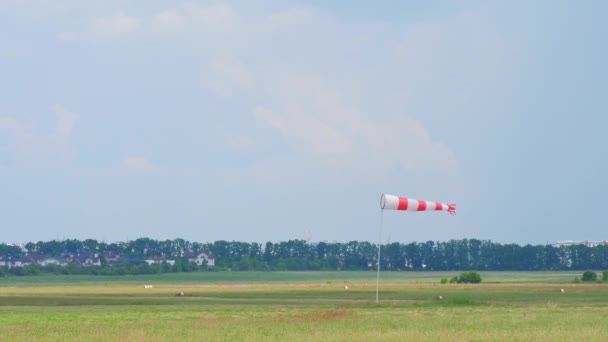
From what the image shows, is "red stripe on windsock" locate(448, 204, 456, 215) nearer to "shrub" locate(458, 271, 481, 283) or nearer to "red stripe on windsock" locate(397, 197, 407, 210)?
"red stripe on windsock" locate(397, 197, 407, 210)

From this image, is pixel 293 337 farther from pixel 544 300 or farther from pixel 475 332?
pixel 544 300

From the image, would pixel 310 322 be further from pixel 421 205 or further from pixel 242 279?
pixel 242 279

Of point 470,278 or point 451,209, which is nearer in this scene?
point 451,209

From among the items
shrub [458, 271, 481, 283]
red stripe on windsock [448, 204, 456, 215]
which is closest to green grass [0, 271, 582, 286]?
shrub [458, 271, 481, 283]

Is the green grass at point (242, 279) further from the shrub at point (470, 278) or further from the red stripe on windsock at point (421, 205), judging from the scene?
the red stripe on windsock at point (421, 205)

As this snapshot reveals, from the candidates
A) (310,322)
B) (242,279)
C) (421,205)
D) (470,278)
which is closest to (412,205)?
(421,205)

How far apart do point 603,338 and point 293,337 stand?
30.3 feet

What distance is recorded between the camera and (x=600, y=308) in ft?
172

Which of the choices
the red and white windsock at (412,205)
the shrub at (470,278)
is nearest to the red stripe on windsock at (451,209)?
the red and white windsock at (412,205)

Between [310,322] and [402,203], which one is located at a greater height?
[402,203]

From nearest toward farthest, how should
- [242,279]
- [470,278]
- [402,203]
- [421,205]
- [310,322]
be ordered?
[310,322] → [402,203] → [421,205] → [470,278] → [242,279]

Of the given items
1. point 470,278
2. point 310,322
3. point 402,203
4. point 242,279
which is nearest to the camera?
point 310,322

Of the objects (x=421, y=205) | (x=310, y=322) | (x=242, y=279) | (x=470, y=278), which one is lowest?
(x=310, y=322)

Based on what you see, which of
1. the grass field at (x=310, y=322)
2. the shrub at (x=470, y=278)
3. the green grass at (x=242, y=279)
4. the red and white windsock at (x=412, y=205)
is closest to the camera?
the grass field at (x=310, y=322)
